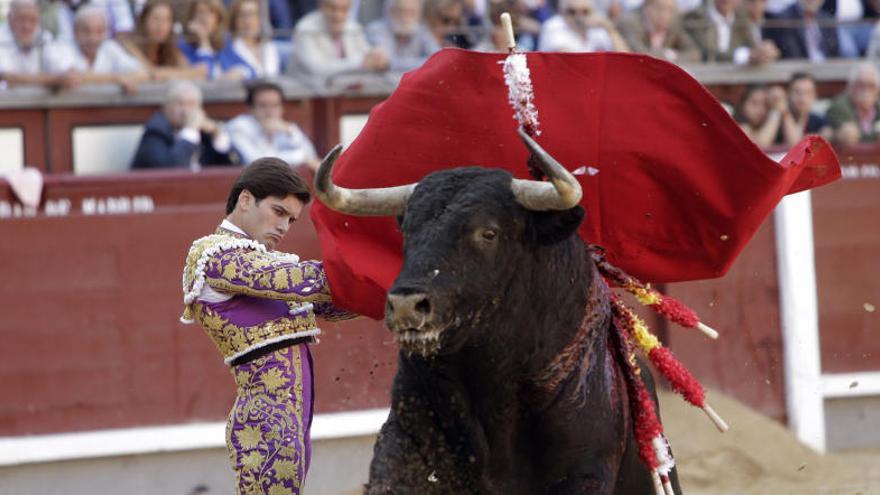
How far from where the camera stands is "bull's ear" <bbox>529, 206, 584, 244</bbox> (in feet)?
11.2

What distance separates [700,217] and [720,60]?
14.4ft

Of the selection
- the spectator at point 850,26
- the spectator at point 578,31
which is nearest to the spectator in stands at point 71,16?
the spectator at point 578,31

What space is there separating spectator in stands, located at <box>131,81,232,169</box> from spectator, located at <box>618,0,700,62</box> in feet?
6.82

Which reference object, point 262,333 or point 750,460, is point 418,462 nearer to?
point 262,333

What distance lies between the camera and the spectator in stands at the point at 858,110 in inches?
315

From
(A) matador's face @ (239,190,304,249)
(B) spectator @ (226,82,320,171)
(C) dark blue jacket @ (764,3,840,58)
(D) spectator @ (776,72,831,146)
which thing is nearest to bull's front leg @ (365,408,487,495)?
(A) matador's face @ (239,190,304,249)

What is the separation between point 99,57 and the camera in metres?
7.11

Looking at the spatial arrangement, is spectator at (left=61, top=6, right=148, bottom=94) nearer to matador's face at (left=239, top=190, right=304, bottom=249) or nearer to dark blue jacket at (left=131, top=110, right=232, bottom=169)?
dark blue jacket at (left=131, top=110, right=232, bottom=169)

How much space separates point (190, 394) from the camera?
682cm

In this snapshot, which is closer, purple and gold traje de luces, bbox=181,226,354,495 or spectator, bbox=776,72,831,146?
purple and gold traje de luces, bbox=181,226,354,495

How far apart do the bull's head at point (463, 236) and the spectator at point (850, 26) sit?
218 inches

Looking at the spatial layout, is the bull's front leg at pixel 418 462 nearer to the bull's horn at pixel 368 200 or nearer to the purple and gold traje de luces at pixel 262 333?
the purple and gold traje de luces at pixel 262 333

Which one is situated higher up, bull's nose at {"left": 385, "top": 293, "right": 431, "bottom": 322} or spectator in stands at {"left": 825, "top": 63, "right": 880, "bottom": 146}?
bull's nose at {"left": 385, "top": 293, "right": 431, "bottom": 322}

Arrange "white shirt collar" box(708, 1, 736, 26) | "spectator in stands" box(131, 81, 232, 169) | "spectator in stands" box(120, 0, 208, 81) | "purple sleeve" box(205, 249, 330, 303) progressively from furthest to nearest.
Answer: "white shirt collar" box(708, 1, 736, 26), "spectator in stands" box(120, 0, 208, 81), "spectator in stands" box(131, 81, 232, 169), "purple sleeve" box(205, 249, 330, 303)
